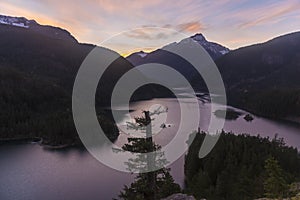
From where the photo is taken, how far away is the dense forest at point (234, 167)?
36831mm

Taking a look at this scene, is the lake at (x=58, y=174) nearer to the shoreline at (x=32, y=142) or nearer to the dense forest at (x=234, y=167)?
the shoreline at (x=32, y=142)

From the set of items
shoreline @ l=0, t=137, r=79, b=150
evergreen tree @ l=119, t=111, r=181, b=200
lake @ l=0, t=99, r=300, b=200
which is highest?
evergreen tree @ l=119, t=111, r=181, b=200

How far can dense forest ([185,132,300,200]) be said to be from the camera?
36831mm

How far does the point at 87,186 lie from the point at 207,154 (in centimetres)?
1920

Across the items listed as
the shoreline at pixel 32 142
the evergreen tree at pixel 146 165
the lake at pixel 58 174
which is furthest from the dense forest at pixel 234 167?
the shoreline at pixel 32 142

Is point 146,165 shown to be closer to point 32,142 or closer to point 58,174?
point 58,174

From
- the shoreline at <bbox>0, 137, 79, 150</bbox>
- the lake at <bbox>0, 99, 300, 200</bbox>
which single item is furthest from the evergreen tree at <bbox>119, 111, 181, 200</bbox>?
the shoreline at <bbox>0, 137, 79, 150</bbox>

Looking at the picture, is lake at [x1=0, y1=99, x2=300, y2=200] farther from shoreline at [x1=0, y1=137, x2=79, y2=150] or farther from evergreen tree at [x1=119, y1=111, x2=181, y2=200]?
evergreen tree at [x1=119, y1=111, x2=181, y2=200]

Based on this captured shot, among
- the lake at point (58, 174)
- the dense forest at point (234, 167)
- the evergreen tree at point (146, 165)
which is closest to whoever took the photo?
the evergreen tree at point (146, 165)

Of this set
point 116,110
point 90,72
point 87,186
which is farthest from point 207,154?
point 90,72

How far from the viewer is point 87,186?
157ft

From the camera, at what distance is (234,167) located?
43.5m

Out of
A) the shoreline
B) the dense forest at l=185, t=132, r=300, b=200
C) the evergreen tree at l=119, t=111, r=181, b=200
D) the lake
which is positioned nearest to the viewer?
the evergreen tree at l=119, t=111, r=181, b=200

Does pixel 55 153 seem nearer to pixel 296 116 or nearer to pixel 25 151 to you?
pixel 25 151
